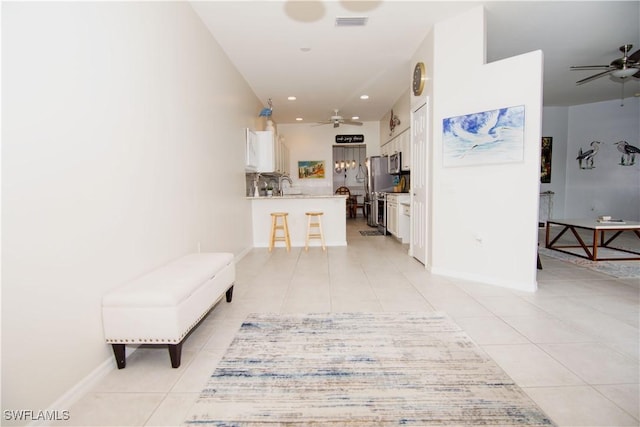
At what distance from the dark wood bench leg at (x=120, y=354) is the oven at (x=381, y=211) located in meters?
5.57

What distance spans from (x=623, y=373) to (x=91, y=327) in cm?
298

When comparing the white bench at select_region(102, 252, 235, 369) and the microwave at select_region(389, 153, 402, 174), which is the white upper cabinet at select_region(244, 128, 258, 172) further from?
the white bench at select_region(102, 252, 235, 369)

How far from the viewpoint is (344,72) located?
5043 millimetres

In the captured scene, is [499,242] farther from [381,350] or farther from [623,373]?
[381,350]

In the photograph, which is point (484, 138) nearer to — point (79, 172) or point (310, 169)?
point (79, 172)

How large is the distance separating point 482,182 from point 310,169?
6.14 m

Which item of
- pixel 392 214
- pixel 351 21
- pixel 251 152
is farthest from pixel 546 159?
pixel 251 152

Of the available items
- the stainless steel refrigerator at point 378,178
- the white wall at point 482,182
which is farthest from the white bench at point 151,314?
the stainless steel refrigerator at point 378,178

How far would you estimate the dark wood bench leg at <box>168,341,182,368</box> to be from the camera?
178cm

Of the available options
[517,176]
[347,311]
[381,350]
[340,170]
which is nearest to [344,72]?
[517,176]

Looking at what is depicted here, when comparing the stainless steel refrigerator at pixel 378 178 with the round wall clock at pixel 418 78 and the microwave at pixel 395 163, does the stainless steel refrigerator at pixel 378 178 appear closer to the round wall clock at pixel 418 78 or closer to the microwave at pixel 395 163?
the microwave at pixel 395 163

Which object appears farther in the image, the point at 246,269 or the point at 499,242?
the point at 246,269

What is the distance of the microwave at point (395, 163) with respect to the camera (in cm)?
655

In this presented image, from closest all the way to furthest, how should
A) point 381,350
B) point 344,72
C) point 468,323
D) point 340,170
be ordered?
point 381,350
point 468,323
point 344,72
point 340,170
